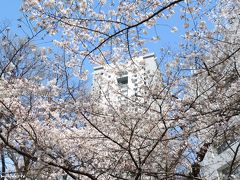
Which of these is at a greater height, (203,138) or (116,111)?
(116,111)

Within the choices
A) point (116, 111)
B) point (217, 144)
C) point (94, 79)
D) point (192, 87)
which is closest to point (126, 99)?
point (116, 111)

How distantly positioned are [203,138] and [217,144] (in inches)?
15.1

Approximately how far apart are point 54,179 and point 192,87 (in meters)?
3.47

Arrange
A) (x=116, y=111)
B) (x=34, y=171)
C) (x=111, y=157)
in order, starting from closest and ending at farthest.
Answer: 1. (x=34, y=171)
2. (x=111, y=157)
3. (x=116, y=111)

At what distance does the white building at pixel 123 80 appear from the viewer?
7.29 m

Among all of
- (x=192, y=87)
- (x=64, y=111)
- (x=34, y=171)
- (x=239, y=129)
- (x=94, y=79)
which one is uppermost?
(x=94, y=79)

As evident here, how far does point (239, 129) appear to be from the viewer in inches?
265

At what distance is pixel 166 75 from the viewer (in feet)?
24.6

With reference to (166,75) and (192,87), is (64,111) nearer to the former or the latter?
(166,75)

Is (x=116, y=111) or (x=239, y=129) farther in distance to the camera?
(x=116, y=111)

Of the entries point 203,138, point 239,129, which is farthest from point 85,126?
point 239,129

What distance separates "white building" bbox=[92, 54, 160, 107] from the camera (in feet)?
23.9

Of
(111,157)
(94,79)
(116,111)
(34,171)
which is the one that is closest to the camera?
(34,171)

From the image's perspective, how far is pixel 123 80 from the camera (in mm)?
8445
